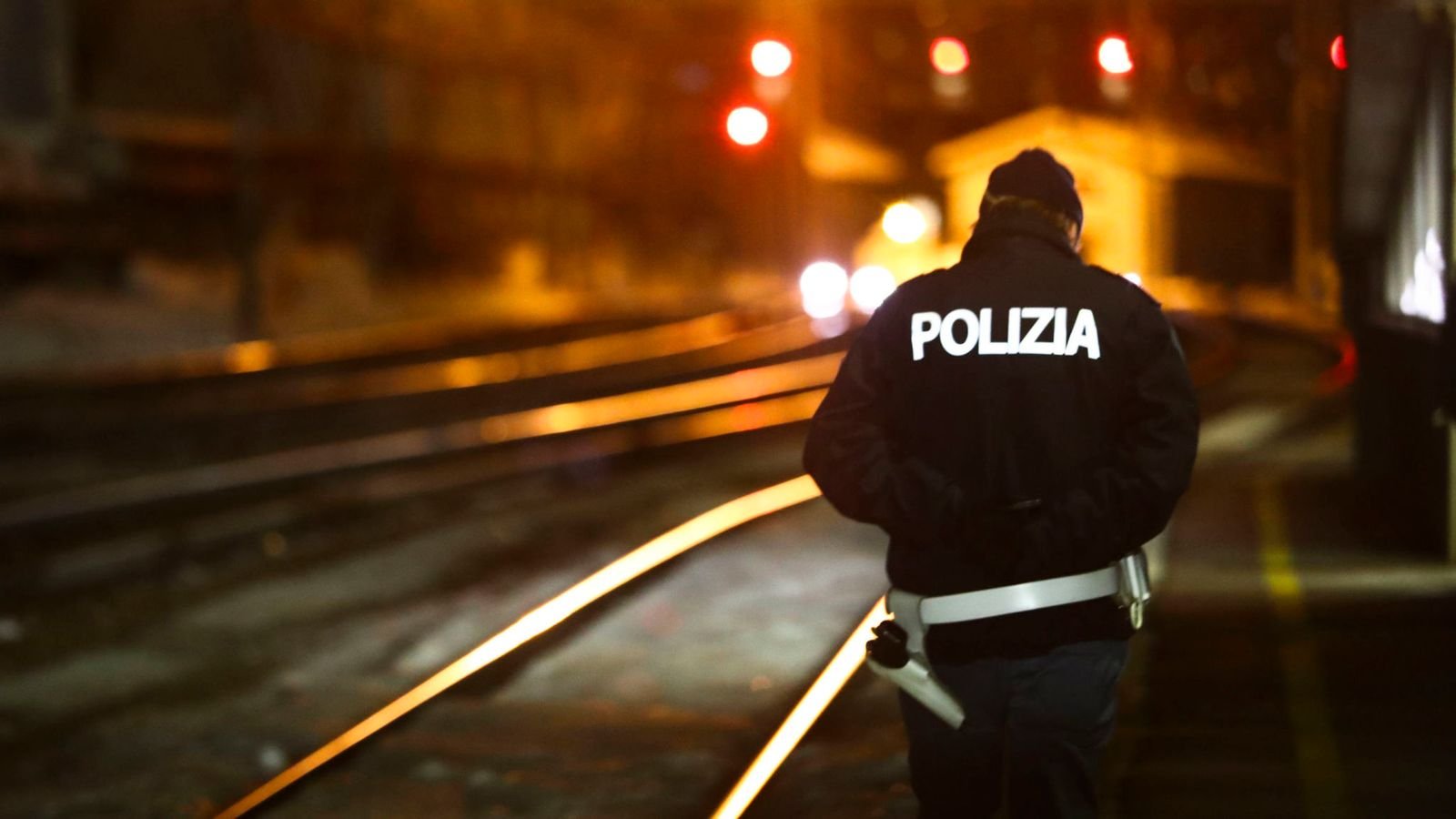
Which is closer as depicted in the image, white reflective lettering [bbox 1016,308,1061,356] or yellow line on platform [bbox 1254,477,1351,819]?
white reflective lettering [bbox 1016,308,1061,356]

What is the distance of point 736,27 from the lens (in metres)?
45.1

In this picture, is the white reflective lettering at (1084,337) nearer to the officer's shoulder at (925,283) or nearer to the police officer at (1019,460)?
the police officer at (1019,460)

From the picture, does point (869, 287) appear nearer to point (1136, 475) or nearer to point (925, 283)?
point (925, 283)

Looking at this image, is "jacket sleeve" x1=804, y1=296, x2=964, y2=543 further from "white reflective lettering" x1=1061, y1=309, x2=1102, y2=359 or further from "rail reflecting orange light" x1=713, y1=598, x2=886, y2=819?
A: "rail reflecting orange light" x1=713, y1=598, x2=886, y2=819

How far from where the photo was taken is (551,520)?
14.5 meters

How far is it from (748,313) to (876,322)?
2975cm

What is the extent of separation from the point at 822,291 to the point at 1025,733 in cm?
3051

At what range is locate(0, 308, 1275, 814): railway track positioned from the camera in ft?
30.6

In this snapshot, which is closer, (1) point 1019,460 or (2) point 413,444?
(1) point 1019,460

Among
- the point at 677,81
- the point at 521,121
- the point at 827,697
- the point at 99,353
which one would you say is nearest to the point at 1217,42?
the point at 827,697

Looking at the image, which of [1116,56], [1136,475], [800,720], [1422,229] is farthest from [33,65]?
[1136,475]

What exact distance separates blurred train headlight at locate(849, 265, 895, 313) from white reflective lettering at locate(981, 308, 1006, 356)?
30.9 metres

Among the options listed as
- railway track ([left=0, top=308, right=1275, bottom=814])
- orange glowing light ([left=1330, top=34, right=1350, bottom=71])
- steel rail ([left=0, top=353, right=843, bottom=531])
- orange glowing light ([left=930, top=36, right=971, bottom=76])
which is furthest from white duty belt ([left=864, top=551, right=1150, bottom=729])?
steel rail ([left=0, top=353, right=843, bottom=531])

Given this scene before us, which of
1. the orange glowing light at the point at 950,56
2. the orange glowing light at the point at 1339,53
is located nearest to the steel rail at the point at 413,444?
the orange glowing light at the point at 950,56
